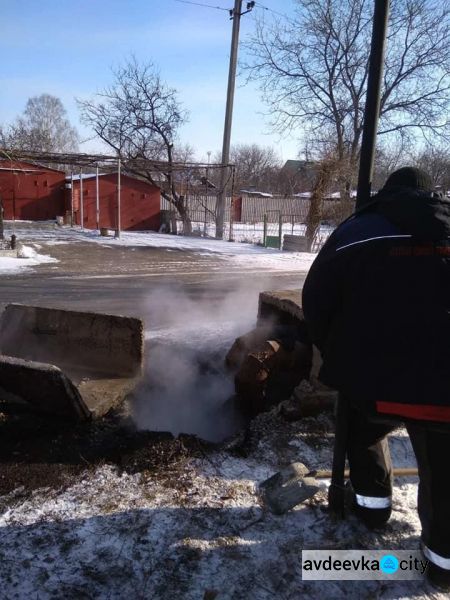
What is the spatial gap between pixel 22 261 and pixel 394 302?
11.8 meters

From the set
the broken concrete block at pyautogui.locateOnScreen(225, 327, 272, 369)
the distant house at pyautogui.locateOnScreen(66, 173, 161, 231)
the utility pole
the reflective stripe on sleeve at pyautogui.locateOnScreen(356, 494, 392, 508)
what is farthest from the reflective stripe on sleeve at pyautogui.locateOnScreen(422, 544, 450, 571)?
the distant house at pyautogui.locateOnScreen(66, 173, 161, 231)

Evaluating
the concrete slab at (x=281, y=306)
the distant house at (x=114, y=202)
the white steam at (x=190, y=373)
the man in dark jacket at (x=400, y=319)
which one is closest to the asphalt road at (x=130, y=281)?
the white steam at (x=190, y=373)

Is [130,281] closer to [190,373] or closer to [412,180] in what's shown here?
[190,373]

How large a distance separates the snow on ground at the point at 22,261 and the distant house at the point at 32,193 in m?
13.2

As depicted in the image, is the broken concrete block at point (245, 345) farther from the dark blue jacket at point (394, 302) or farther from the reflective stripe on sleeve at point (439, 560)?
the reflective stripe on sleeve at point (439, 560)

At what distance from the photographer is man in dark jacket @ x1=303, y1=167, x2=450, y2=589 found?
1796mm

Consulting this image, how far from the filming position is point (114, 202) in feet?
84.6

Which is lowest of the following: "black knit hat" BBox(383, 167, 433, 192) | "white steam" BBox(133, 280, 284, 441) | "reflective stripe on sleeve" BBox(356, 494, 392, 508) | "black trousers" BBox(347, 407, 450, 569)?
"white steam" BBox(133, 280, 284, 441)

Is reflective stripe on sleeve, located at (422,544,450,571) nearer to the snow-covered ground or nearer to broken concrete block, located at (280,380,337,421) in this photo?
the snow-covered ground

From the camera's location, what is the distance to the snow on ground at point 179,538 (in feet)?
6.23

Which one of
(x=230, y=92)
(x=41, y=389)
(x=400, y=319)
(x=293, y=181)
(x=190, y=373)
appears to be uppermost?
(x=230, y=92)

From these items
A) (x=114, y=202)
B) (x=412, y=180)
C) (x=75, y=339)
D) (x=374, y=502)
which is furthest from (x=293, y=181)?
(x=374, y=502)

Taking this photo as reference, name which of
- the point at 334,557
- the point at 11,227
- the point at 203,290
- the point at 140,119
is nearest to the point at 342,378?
the point at 334,557

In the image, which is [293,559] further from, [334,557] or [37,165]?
[37,165]
